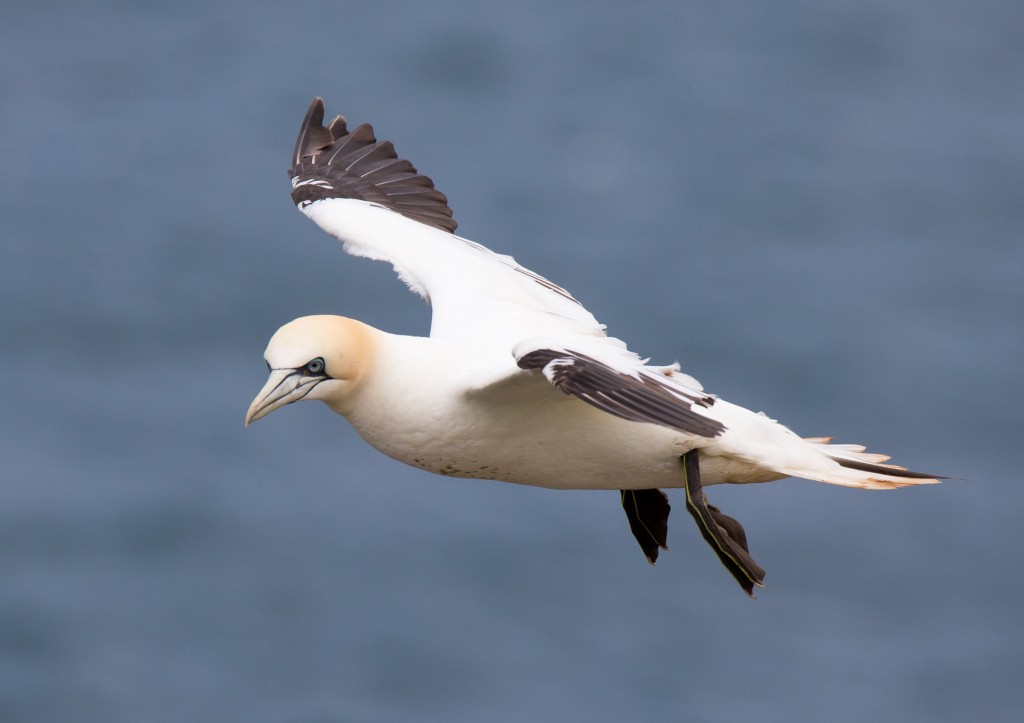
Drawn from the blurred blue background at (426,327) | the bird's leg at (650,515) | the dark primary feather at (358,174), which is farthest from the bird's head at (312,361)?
the blurred blue background at (426,327)

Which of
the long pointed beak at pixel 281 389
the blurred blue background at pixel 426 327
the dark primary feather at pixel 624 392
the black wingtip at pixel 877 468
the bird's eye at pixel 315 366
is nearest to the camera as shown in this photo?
the dark primary feather at pixel 624 392

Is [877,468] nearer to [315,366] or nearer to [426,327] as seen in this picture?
[315,366]

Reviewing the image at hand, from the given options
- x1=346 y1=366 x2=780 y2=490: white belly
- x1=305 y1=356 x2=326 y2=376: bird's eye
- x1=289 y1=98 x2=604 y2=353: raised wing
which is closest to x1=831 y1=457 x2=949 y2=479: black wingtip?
x1=346 y1=366 x2=780 y2=490: white belly

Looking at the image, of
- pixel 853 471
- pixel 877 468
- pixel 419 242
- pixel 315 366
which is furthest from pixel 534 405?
pixel 419 242

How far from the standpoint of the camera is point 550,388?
1046 cm

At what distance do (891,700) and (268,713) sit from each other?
A: 35.7ft

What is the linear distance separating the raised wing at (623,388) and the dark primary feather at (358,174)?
12.8 feet

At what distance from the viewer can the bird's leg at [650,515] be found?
12430 mm

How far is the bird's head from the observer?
10258 millimetres

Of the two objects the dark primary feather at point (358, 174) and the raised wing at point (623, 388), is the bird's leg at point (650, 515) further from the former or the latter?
the raised wing at point (623, 388)

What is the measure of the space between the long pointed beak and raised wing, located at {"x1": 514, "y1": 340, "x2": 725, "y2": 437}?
4.03 feet

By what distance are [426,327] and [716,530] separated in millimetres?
28865

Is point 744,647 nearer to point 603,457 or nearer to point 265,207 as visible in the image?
point 265,207

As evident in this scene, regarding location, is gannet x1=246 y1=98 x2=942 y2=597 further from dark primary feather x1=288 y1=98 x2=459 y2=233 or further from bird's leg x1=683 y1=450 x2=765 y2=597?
dark primary feather x1=288 y1=98 x2=459 y2=233
